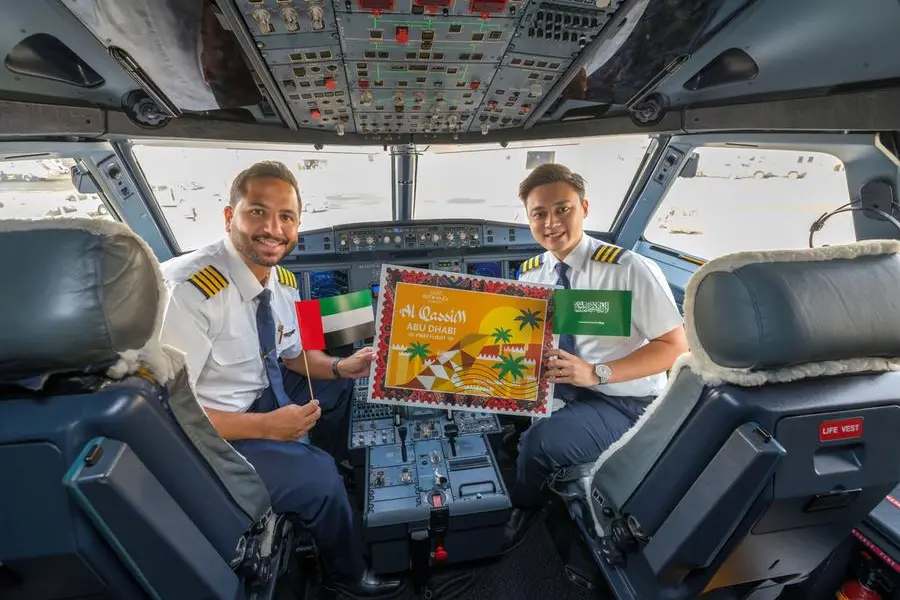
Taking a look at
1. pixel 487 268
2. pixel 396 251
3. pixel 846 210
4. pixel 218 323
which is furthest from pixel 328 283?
pixel 846 210

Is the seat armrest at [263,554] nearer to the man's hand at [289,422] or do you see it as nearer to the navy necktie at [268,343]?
the man's hand at [289,422]

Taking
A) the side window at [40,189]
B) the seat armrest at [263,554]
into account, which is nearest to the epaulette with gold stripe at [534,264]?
the seat armrest at [263,554]

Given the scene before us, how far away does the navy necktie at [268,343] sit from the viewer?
6.15ft

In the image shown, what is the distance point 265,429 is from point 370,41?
1.54 meters

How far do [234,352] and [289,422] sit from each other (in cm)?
39

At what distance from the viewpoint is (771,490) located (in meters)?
0.99

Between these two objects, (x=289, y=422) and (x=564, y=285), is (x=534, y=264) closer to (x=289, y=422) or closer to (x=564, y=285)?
(x=564, y=285)

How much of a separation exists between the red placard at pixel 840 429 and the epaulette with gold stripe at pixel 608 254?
4.05 feet

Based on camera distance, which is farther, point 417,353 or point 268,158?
point 268,158

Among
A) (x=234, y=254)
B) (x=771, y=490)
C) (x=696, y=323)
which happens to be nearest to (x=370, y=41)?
(x=234, y=254)

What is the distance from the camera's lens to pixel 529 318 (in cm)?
173

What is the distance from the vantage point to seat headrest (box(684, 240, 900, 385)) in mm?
909

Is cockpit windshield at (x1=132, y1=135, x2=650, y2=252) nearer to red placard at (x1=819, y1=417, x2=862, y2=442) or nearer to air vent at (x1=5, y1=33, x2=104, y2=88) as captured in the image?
air vent at (x1=5, y1=33, x2=104, y2=88)

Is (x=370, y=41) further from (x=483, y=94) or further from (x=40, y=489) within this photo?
(x=40, y=489)
